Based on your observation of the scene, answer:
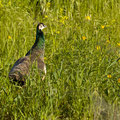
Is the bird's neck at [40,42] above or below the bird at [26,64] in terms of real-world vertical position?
above

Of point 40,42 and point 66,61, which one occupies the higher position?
point 40,42

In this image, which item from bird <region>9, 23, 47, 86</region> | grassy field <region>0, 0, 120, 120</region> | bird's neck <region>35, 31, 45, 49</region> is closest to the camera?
grassy field <region>0, 0, 120, 120</region>

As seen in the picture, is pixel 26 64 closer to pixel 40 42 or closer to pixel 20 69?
pixel 20 69

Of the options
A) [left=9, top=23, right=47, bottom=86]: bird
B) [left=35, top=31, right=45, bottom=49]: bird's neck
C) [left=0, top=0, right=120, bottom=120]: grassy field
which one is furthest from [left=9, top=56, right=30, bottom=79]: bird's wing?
[left=35, top=31, right=45, bottom=49]: bird's neck

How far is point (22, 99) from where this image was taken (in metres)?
2.92

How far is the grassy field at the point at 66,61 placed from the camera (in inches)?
114

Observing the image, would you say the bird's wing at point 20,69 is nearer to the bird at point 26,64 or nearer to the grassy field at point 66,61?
the bird at point 26,64

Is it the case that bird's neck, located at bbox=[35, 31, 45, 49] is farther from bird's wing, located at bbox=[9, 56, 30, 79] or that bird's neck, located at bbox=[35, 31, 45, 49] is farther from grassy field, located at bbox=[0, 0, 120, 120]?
bird's wing, located at bbox=[9, 56, 30, 79]

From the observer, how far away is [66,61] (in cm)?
382

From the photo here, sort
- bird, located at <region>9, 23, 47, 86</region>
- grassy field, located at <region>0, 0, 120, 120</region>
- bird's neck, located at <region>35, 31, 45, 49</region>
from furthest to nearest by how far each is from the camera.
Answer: bird's neck, located at <region>35, 31, 45, 49</region> < bird, located at <region>9, 23, 47, 86</region> < grassy field, located at <region>0, 0, 120, 120</region>

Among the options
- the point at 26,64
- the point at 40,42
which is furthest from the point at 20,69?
the point at 40,42

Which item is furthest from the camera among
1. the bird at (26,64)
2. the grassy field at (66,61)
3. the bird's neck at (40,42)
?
the bird's neck at (40,42)

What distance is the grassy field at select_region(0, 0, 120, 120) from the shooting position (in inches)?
114

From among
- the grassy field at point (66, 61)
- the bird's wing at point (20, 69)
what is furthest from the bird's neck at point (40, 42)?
the bird's wing at point (20, 69)
